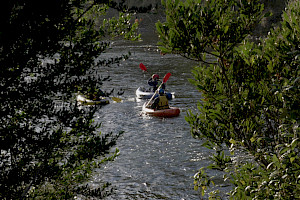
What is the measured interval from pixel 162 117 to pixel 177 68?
19379 millimetres

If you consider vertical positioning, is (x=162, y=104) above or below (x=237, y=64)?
below

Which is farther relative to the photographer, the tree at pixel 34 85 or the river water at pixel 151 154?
the river water at pixel 151 154

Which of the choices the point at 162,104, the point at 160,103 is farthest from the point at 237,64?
the point at 160,103

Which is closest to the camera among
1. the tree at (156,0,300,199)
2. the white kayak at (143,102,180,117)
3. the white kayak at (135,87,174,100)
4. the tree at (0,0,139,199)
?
the tree at (156,0,300,199)

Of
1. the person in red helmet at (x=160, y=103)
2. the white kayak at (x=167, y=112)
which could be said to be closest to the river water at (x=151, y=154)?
the white kayak at (x=167, y=112)

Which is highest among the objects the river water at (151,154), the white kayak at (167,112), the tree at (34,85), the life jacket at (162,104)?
Result: the tree at (34,85)

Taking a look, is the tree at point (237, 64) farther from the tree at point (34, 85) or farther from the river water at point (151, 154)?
the river water at point (151, 154)

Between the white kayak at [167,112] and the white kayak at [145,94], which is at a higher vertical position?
the white kayak at [145,94]

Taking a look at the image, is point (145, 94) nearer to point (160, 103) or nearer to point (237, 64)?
point (160, 103)

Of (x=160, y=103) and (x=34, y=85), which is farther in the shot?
(x=160, y=103)

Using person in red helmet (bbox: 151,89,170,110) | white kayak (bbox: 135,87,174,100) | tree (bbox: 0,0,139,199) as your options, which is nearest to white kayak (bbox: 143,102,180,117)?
person in red helmet (bbox: 151,89,170,110)

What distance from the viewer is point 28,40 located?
651 centimetres

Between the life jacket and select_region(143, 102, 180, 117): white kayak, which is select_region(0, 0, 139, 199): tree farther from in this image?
the life jacket

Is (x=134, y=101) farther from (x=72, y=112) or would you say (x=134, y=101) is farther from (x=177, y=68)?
(x=72, y=112)
